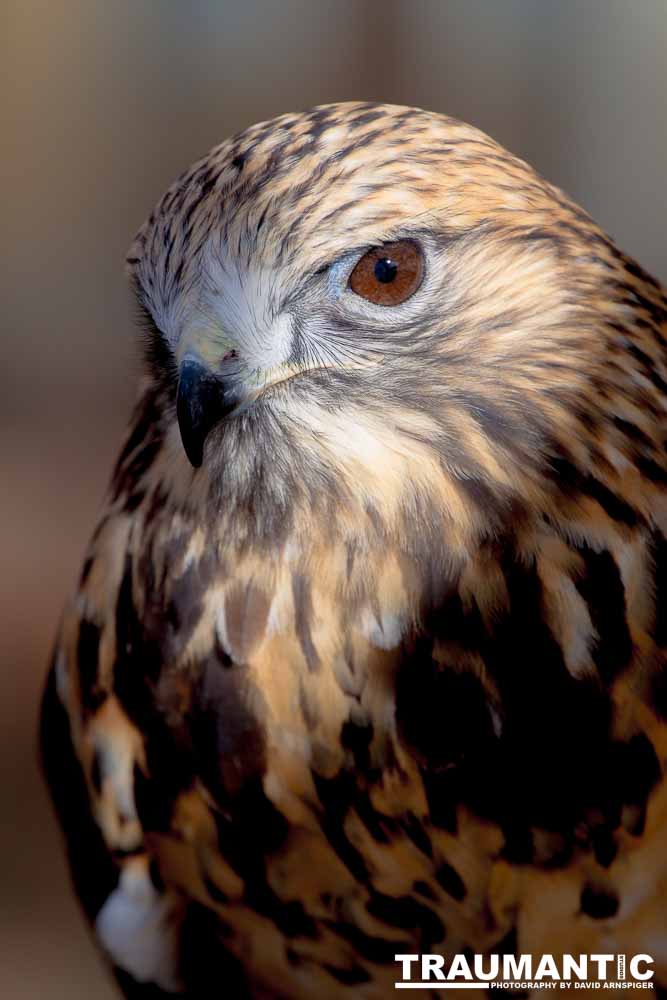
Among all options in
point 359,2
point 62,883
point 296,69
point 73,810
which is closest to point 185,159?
point 296,69

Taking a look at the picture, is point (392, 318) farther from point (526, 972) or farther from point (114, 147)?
point (114, 147)

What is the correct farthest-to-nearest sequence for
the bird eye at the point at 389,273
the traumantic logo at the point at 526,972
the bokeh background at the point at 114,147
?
the bokeh background at the point at 114,147, the traumantic logo at the point at 526,972, the bird eye at the point at 389,273

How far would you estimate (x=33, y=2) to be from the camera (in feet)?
6.07

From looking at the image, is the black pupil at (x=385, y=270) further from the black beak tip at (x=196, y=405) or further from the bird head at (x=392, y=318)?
the black beak tip at (x=196, y=405)

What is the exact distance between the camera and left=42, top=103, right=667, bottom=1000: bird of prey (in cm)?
66

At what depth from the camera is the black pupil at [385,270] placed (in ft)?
2.08

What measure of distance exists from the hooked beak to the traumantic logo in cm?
40

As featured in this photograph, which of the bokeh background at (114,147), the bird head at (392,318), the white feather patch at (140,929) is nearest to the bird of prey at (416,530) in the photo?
the bird head at (392,318)

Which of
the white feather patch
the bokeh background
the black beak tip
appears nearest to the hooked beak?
the black beak tip

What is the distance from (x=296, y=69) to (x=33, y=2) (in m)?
0.46

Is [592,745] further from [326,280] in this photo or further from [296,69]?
[296,69]

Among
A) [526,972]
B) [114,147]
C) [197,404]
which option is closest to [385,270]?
[197,404]

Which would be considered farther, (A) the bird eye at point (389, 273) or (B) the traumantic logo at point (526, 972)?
(B) the traumantic logo at point (526, 972)

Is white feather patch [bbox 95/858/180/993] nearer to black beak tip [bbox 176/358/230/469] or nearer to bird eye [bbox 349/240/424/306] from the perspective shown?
black beak tip [bbox 176/358/230/469]
